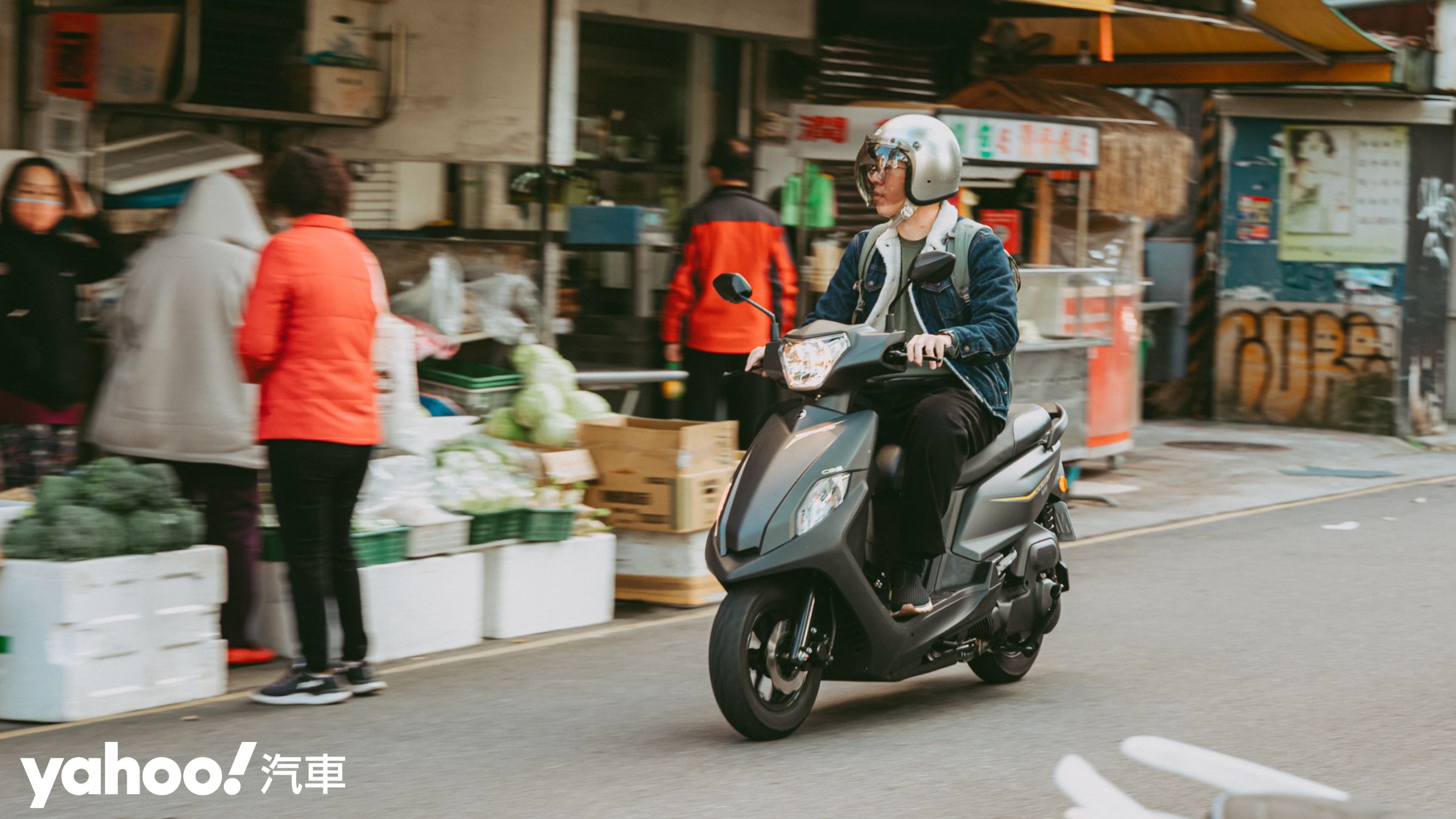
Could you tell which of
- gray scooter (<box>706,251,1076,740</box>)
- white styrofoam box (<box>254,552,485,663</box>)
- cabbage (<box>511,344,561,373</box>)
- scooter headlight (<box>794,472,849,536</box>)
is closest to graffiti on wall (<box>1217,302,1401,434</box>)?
cabbage (<box>511,344,561,373</box>)

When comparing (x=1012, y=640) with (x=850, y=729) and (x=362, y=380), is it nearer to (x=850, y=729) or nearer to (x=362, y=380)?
(x=850, y=729)

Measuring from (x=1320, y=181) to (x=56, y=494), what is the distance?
13.6 m

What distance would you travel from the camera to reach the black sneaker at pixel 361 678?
6113 millimetres

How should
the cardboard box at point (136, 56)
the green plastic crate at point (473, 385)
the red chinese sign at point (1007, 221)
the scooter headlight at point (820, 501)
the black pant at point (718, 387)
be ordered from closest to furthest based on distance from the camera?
the scooter headlight at point (820, 501)
the cardboard box at point (136, 56)
the green plastic crate at point (473, 385)
the black pant at point (718, 387)
the red chinese sign at point (1007, 221)

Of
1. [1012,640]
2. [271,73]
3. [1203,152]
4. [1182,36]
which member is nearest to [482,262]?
[271,73]

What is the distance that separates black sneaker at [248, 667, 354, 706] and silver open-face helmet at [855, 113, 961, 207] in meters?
2.55

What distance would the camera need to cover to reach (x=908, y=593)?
563cm

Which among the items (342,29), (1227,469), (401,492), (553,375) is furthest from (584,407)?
(1227,469)

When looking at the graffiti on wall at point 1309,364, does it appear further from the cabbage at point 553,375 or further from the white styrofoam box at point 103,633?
the white styrofoam box at point 103,633

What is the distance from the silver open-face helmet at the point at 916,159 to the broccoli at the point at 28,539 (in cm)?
302

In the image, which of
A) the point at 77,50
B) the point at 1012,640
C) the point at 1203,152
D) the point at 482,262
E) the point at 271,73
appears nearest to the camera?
the point at 1012,640

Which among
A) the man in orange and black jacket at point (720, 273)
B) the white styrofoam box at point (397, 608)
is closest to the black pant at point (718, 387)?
the man in orange and black jacket at point (720, 273)

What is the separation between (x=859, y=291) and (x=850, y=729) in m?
1.55

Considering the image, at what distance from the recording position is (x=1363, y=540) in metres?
10.1
